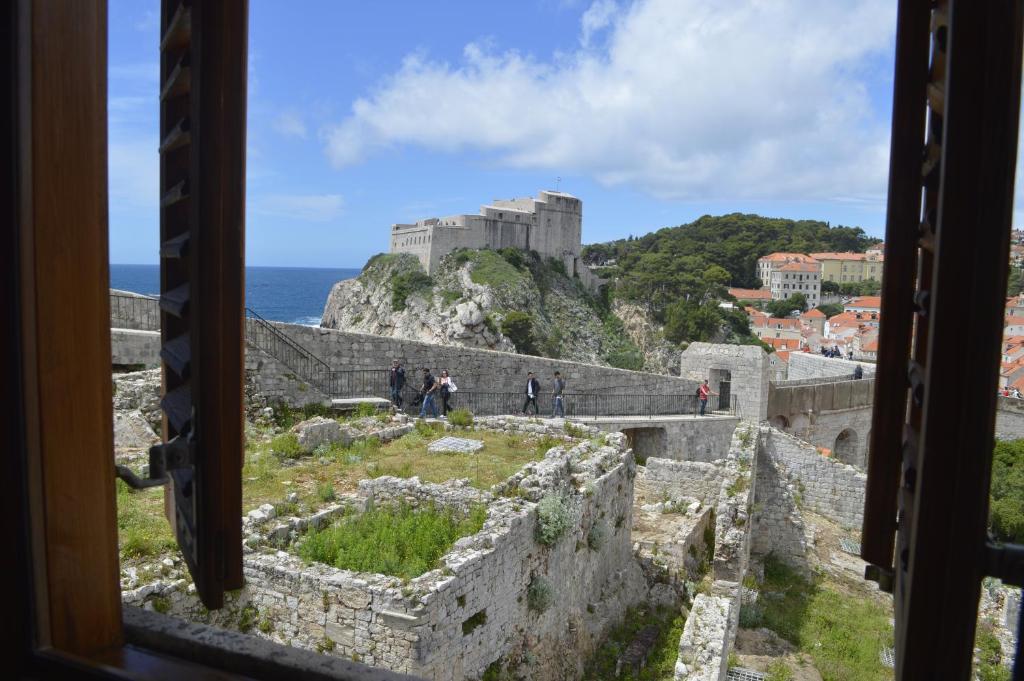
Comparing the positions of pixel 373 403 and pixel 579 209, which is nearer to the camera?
pixel 373 403

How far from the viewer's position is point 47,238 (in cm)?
144

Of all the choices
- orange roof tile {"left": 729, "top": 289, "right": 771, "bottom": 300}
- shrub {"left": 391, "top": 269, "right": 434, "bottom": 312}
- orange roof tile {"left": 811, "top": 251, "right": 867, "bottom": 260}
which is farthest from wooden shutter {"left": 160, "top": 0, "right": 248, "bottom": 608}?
orange roof tile {"left": 729, "top": 289, "right": 771, "bottom": 300}

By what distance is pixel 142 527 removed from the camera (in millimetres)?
5754

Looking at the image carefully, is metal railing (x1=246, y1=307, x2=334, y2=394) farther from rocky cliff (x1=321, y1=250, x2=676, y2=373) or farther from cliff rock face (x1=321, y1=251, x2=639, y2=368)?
cliff rock face (x1=321, y1=251, x2=639, y2=368)

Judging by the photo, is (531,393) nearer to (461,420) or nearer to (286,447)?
(461,420)

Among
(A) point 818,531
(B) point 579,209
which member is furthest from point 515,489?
(B) point 579,209

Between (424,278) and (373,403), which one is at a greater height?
(424,278)

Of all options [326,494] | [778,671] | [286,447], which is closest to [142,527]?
[326,494]

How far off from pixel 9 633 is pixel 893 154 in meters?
2.05

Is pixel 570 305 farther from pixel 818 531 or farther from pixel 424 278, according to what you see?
pixel 818 531

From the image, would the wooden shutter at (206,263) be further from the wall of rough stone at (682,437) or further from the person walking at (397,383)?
the wall of rough stone at (682,437)

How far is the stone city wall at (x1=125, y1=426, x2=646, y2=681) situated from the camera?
514 centimetres

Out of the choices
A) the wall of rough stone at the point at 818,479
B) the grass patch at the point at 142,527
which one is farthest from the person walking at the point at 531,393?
the grass patch at the point at 142,527

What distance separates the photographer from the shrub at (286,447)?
920 cm
